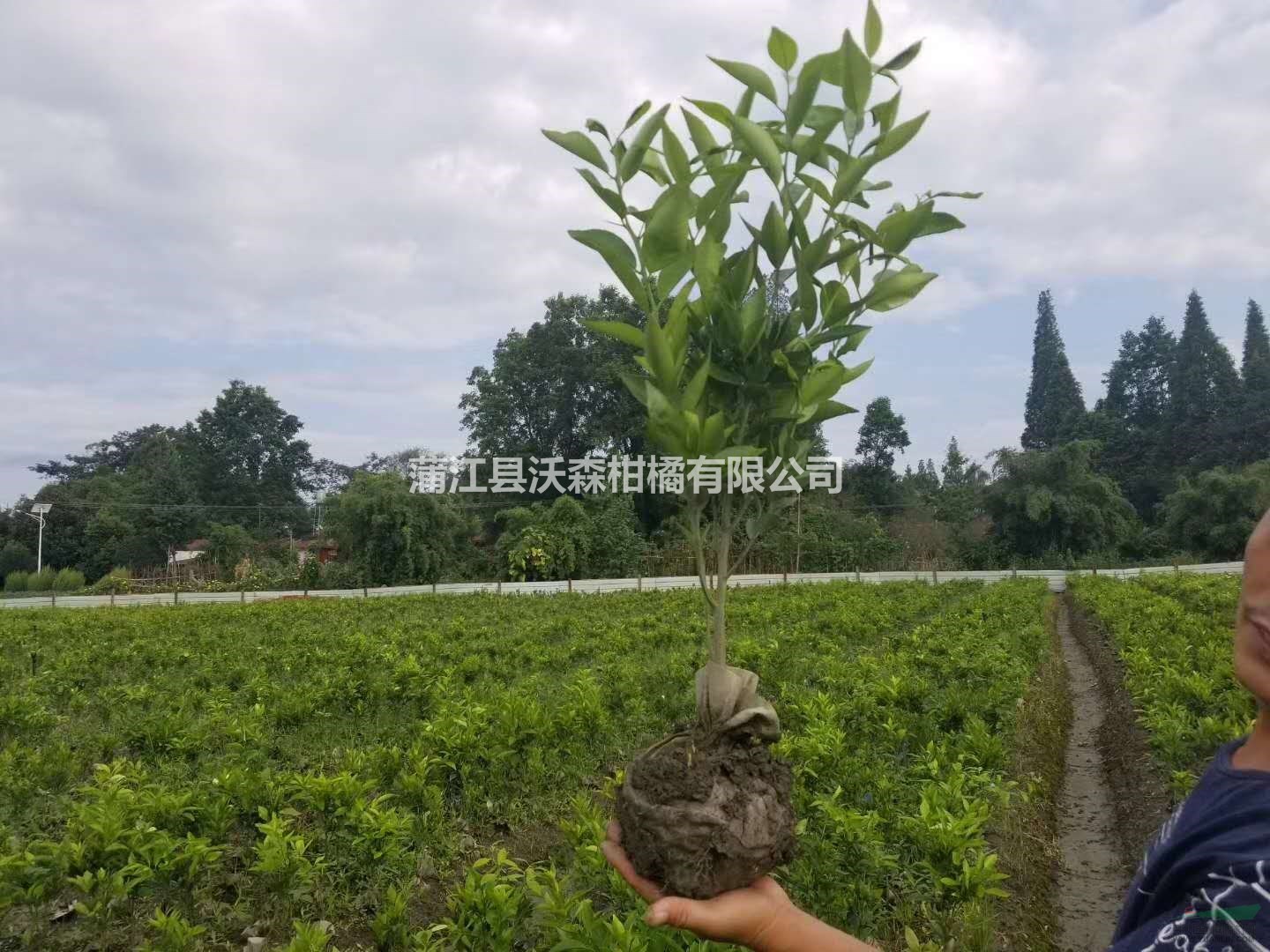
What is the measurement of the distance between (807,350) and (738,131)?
1.35 ft

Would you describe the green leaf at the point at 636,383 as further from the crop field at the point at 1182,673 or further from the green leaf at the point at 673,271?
the crop field at the point at 1182,673

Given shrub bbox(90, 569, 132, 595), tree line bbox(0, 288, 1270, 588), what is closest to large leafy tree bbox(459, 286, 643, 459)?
tree line bbox(0, 288, 1270, 588)

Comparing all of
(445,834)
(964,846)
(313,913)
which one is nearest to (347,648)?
(445,834)

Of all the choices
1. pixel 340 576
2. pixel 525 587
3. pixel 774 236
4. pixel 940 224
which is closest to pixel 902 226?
pixel 940 224

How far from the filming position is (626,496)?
28984mm

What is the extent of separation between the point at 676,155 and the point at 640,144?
0.23ft

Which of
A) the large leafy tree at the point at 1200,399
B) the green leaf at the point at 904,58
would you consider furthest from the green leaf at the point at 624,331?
the large leafy tree at the point at 1200,399

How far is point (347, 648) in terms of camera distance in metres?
10.3

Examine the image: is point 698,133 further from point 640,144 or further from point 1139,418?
point 1139,418

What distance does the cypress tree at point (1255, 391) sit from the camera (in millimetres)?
36062

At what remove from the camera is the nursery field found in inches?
123

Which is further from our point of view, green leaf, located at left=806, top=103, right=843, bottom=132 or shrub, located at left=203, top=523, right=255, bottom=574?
shrub, located at left=203, top=523, right=255, bottom=574

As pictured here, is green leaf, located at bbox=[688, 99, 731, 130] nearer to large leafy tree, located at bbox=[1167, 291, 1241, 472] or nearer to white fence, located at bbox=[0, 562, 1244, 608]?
white fence, located at bbox=[0, 562, 1244, 608]

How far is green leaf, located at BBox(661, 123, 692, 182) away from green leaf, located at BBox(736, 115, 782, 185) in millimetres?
114
